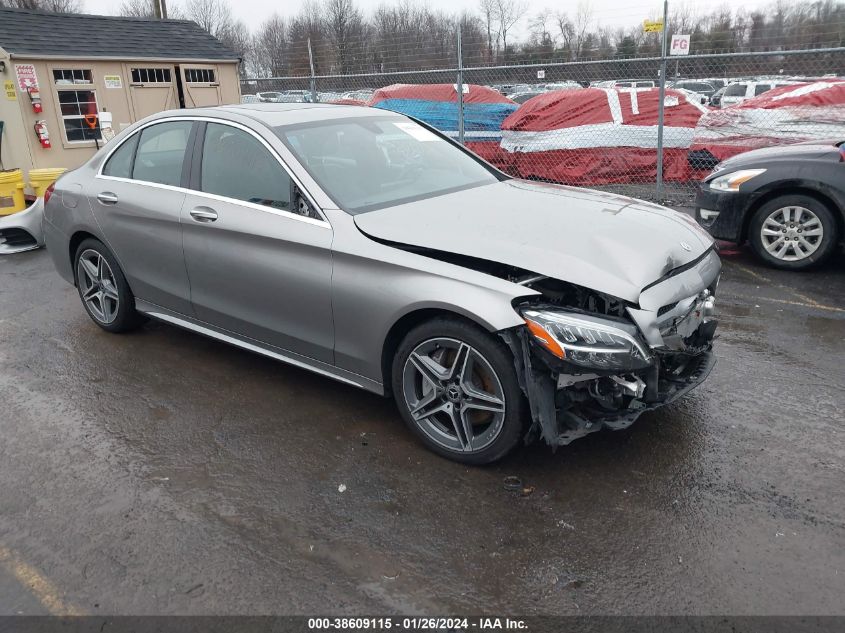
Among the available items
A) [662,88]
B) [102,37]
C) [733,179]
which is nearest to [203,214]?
[733,179]

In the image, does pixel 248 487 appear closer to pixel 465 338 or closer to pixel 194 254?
pixel 465 338

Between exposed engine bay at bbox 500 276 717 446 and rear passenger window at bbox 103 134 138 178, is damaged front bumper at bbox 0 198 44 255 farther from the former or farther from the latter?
exposed engine bay at bbox 500 276 717 446

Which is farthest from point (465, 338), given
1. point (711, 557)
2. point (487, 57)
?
point (487, 57)

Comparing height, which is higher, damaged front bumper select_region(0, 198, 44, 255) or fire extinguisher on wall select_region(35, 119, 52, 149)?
fire extinguisher on wall select_region(35, 119, 52, 149)

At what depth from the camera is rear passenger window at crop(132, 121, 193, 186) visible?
4605mm

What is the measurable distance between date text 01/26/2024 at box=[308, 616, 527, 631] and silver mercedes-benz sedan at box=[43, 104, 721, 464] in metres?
0.89

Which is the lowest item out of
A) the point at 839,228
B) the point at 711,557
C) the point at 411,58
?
the point at 711,557

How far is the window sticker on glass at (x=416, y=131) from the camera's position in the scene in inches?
188

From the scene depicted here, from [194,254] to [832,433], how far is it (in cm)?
384

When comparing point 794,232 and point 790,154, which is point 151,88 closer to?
point 790,154

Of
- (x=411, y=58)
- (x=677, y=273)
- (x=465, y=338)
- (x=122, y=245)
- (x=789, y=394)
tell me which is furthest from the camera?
(x=411, y=58)

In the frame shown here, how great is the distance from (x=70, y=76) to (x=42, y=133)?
1451 mm

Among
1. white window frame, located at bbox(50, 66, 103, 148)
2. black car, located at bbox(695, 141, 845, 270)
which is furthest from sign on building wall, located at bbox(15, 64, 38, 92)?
black car, located at bbox(695, 141, 845, 270)

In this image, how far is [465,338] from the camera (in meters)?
3.24
